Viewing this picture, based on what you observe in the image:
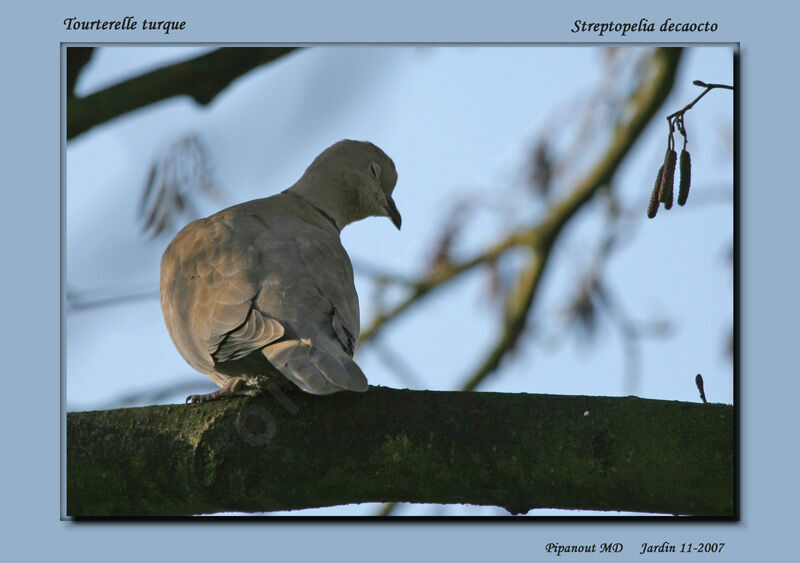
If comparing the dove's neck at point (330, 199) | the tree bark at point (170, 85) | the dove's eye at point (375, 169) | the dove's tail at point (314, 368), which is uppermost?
the tree bark at point (170, 85)

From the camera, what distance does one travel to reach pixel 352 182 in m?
5.11

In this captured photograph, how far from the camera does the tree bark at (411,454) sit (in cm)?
293

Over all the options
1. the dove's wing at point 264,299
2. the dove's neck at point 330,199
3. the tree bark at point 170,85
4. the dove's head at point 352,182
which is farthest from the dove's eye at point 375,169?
the tree bark at point 170,85

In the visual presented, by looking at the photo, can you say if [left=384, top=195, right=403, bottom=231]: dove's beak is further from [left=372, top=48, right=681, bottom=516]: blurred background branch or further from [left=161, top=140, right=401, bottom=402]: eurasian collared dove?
[left=161, top=140, right=401, bottom=402]: eurasian collared dove

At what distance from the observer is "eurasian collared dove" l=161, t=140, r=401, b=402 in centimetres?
321

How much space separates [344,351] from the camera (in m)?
3.34

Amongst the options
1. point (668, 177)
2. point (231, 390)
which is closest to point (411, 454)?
point (231, 390)

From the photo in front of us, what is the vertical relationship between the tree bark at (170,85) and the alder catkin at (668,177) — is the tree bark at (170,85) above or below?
above

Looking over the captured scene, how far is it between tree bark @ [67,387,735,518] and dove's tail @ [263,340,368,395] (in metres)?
0.12

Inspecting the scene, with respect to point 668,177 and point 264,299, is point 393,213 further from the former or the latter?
point 668,177

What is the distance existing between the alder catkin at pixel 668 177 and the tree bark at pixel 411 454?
0.67 m

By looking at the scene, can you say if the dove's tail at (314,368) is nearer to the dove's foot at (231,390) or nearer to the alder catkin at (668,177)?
the dove's foot at (231,390)

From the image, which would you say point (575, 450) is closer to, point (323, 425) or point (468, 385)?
point (323, 425)

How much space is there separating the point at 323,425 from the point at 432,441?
34 centimetres
